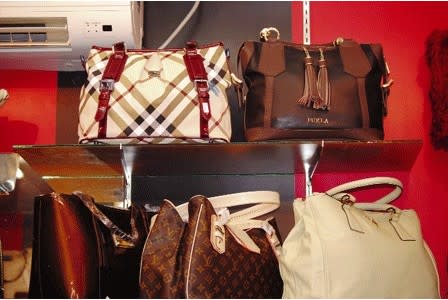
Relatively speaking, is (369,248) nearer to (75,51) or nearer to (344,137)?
(344,137)

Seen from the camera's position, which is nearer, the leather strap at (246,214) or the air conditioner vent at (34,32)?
the leather strap at (246,214)

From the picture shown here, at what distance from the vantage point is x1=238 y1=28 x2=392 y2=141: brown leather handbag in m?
1.65

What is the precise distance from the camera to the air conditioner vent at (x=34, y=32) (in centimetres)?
182

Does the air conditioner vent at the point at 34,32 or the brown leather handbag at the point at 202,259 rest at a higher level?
the air conditioner vent at the point at 34,32

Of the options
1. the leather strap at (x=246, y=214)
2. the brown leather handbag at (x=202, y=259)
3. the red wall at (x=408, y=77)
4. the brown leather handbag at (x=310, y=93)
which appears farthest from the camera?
the red wall at (x=408, y=77)

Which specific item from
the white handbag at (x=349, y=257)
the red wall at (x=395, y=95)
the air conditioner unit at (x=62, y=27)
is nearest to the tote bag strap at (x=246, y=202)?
the white handbag at (x=349, y=257)

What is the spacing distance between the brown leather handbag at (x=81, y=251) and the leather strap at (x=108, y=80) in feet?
0.70

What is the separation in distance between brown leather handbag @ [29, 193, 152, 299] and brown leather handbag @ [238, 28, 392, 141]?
18.4 inches

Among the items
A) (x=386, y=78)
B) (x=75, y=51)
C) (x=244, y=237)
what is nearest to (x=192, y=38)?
(x=75, y=51)

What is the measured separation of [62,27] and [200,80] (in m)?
0.51

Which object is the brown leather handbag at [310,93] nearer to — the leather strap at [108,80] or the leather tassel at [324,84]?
the leather tassel at [324,84]

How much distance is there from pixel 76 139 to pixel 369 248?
1.04 meters

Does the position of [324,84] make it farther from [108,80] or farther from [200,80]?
[108,80]

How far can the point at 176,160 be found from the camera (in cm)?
176
